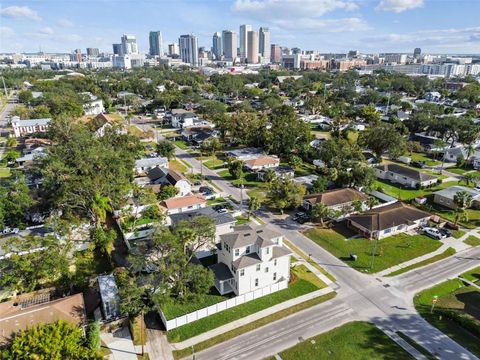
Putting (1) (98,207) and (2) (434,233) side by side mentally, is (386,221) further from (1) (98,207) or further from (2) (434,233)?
(1) (98,207)

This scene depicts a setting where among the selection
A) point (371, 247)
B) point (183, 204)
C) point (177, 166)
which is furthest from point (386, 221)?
point (177, 166)

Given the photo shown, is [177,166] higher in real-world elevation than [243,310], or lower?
higher

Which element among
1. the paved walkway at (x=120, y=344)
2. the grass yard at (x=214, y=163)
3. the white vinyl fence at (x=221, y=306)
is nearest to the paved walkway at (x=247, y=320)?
the white vinyl fence at (x=221, y=306)

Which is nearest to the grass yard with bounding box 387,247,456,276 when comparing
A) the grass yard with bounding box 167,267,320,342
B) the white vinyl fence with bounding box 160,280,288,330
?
the grass yard with bounding box 167,267,320,342

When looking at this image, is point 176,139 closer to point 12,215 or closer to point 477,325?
point 12,215

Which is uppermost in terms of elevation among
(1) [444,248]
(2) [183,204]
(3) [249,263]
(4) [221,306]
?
(3) [249,263]

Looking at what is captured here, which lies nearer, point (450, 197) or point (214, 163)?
point (450, 197)

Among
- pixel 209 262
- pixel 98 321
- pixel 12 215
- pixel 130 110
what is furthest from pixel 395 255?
pixel 130 110
